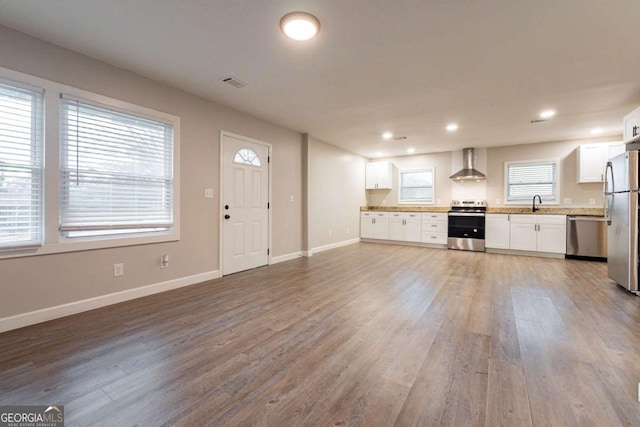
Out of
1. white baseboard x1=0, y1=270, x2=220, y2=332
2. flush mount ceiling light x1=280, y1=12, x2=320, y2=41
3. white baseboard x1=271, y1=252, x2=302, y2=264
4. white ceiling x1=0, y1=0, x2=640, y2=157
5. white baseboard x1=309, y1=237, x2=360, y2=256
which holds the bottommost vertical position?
white baseboard x1=0, y1=270, x2=220, y2=332

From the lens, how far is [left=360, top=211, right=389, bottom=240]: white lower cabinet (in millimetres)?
7602

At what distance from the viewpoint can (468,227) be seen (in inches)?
254

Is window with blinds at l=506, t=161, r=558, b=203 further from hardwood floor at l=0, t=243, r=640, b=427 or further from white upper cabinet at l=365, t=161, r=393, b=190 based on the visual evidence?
hardwood floor at l=0, t=243, r=640, b=427

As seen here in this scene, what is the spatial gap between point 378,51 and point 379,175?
5.51 metres

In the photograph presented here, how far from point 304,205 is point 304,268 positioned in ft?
5.14

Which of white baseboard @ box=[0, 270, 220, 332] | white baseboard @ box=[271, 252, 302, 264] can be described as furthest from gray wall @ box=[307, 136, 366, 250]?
white baseboard @ box=[0, 270, 220, 332]

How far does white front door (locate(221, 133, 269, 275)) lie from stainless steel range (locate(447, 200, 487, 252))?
14.5 feet

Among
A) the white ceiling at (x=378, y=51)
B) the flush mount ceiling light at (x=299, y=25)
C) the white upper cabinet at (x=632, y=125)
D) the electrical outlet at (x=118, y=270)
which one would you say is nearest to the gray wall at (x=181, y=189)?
the electrical outlet at (x=118, y=270)

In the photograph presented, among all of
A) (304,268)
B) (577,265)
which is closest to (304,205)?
(304,268)

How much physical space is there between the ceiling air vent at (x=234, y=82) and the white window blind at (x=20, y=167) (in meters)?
1.69

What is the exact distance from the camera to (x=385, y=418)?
1.39m

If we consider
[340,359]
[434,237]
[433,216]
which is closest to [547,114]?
[433,216]

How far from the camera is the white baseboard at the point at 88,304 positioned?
238 cm

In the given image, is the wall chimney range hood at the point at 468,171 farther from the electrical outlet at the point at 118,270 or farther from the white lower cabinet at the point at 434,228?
the electrical outlet at the point at 118,270
